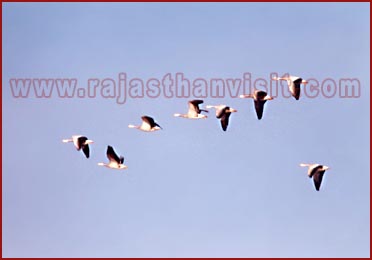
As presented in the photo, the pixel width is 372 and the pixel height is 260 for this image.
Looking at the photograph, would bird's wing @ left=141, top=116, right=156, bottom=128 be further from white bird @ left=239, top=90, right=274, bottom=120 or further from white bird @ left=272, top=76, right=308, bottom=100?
white bird @ left=272, top=76, right=308, bottom=100

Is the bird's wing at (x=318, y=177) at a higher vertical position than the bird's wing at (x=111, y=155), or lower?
lower

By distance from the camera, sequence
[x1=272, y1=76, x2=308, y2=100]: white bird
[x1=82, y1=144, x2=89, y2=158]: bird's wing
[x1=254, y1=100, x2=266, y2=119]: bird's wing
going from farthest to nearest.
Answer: [x1=82, y1=144, x2=89, y2=158]: bird's wing
[x1=254, y1=100, x2=266, y2=119]: bird's wing
[x1=272, y1=76, x2=308, y2=100]: white bird

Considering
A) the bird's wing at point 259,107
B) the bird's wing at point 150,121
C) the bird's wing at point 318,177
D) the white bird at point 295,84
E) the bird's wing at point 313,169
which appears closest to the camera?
the white bird at point 295,84

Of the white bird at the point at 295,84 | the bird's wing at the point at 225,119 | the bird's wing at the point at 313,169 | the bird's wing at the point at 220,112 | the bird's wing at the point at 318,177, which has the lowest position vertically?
the bird's wing at the point at 318,177

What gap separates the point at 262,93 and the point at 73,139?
4751mm

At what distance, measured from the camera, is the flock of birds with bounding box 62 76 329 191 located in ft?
94.3

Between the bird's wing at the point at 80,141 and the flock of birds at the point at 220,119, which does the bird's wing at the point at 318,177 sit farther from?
the bird's wing at the point at 80,141

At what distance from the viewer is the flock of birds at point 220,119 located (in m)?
28.7

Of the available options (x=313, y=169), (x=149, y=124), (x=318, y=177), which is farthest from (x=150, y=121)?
(x=318, y=177)

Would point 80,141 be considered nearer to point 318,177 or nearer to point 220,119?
point 220,119

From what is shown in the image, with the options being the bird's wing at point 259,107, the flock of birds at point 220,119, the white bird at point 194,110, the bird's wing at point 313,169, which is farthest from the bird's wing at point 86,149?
the bird's wing at point 313,169

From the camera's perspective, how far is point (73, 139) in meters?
30.3

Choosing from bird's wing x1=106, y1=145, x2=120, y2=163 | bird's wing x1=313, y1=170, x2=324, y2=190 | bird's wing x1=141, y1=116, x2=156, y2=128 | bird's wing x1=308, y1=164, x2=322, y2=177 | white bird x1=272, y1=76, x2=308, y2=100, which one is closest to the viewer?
white bird x1=272, y1=76, x2=308, y2=100

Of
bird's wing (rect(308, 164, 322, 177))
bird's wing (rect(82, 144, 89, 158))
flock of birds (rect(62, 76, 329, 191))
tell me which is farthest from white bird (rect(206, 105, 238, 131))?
bird's wing (rect(82, 144, 89, 158))
